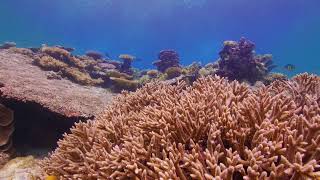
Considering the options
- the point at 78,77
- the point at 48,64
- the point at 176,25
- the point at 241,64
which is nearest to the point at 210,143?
the point at 78,77

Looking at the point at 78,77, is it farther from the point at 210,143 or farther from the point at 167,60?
the point at 210,143

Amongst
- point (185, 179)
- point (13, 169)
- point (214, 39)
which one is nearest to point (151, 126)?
point (185, 179)

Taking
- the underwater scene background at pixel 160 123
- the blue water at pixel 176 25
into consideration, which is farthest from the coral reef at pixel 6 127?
the blue water at pixel 176 25

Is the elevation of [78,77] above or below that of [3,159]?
above

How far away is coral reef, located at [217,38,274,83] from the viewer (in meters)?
11.8

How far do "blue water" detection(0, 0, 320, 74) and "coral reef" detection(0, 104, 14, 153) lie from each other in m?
56.5

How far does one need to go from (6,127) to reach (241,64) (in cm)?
849

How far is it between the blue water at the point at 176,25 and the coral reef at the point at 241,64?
49.4 m

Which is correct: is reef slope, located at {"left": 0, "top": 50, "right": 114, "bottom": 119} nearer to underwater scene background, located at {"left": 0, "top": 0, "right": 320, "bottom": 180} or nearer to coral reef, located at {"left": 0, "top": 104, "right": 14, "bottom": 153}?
underwater scene background, located at {"left": 0, "top": 0, "right": 320, "bottom": 180}

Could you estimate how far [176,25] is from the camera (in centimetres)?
8812

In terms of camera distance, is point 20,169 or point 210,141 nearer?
point 210,141

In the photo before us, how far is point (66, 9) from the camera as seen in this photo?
94.8 meters

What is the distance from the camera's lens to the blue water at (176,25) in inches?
2872

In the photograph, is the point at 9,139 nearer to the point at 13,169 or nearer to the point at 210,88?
the point at 13,169
